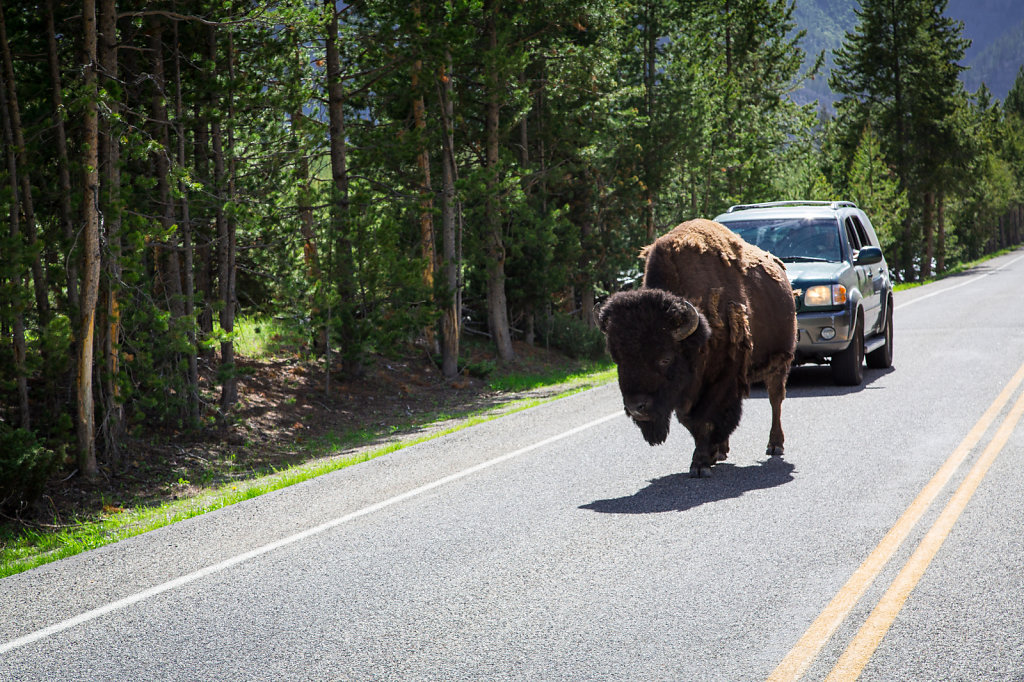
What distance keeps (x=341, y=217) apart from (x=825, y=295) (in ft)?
28.3

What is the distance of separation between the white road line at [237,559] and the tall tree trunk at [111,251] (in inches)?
229

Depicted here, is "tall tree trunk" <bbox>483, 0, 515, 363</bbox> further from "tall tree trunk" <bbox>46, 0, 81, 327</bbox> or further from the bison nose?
the bison nose

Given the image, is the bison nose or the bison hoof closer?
the bison nose

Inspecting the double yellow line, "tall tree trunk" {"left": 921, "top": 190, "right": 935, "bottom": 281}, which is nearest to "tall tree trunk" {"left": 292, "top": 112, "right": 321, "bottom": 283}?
the double yellow line

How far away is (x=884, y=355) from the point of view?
13930 mm

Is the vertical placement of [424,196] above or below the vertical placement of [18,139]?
below

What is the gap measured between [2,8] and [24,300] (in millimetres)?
3942

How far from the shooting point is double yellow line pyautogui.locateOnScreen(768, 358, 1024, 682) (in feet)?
13.6

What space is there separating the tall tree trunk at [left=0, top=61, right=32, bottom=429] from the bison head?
738 cm

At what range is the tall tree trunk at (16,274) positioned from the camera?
1076cm

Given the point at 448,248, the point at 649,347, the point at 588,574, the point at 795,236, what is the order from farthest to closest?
the point at 448,248, the point at 795,236, the point at 649,347, the point at 588,574

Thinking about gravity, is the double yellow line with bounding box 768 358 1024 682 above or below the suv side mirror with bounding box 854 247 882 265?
below

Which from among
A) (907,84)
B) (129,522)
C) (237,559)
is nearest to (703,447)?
(237,559)

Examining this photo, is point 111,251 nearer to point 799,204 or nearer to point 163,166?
point 163,166
